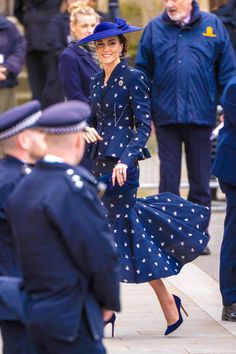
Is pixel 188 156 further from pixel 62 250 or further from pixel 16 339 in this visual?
pixel 62 250

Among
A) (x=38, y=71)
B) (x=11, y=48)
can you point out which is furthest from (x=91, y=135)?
(x=38, y=71)

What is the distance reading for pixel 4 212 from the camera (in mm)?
4938

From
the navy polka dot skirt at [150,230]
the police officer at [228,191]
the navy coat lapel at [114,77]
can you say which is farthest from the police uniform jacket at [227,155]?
the navy coat lapel at [114,77]

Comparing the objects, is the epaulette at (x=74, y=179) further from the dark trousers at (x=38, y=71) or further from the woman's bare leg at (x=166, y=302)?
the dark trousers at (x=38, y=71)

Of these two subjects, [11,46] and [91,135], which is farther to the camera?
[11,46]

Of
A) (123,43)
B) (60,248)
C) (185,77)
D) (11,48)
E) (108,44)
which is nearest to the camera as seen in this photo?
(60,248)

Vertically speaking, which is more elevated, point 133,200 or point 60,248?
point 60,248

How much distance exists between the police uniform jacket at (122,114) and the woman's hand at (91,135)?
0.09 metres

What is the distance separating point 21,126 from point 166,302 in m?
2.63

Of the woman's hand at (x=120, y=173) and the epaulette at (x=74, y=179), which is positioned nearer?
the epaulette at (x=74, y=179)

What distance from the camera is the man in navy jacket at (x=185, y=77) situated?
30.6 ft

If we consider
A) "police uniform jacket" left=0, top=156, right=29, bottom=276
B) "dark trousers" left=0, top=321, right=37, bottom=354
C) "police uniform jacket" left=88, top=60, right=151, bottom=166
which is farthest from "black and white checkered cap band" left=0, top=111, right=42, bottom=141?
"police uniform jacket" left=88, top=60, right=151, bottom=166

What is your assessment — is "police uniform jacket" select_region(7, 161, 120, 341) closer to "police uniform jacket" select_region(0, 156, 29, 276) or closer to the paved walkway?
"police uniform jacket" select_region(0, 156, 29, 276)

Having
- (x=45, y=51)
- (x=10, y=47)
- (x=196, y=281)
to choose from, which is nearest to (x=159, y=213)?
(x=196, y=281)
